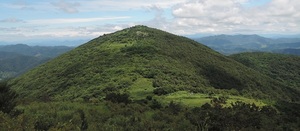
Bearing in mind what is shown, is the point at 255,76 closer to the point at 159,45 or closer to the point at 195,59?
the point at 195,59

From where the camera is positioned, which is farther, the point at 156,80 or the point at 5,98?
the point at 156,80

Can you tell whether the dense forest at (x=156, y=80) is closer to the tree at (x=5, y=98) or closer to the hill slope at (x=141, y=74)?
the hill slope at (x=141, y=74)

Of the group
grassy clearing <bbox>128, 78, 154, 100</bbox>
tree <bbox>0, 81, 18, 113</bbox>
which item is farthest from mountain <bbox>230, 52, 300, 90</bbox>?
tree <bbox>0, 81, 18, 113</bbox>

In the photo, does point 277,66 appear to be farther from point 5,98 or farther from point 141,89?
point 5,98

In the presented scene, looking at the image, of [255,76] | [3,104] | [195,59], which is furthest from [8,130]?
[255,76]

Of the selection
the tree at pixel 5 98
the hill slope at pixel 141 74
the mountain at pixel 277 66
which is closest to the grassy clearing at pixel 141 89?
the hill slope at pixel 141 74

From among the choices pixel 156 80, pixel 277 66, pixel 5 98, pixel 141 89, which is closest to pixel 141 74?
pixel 156 80
